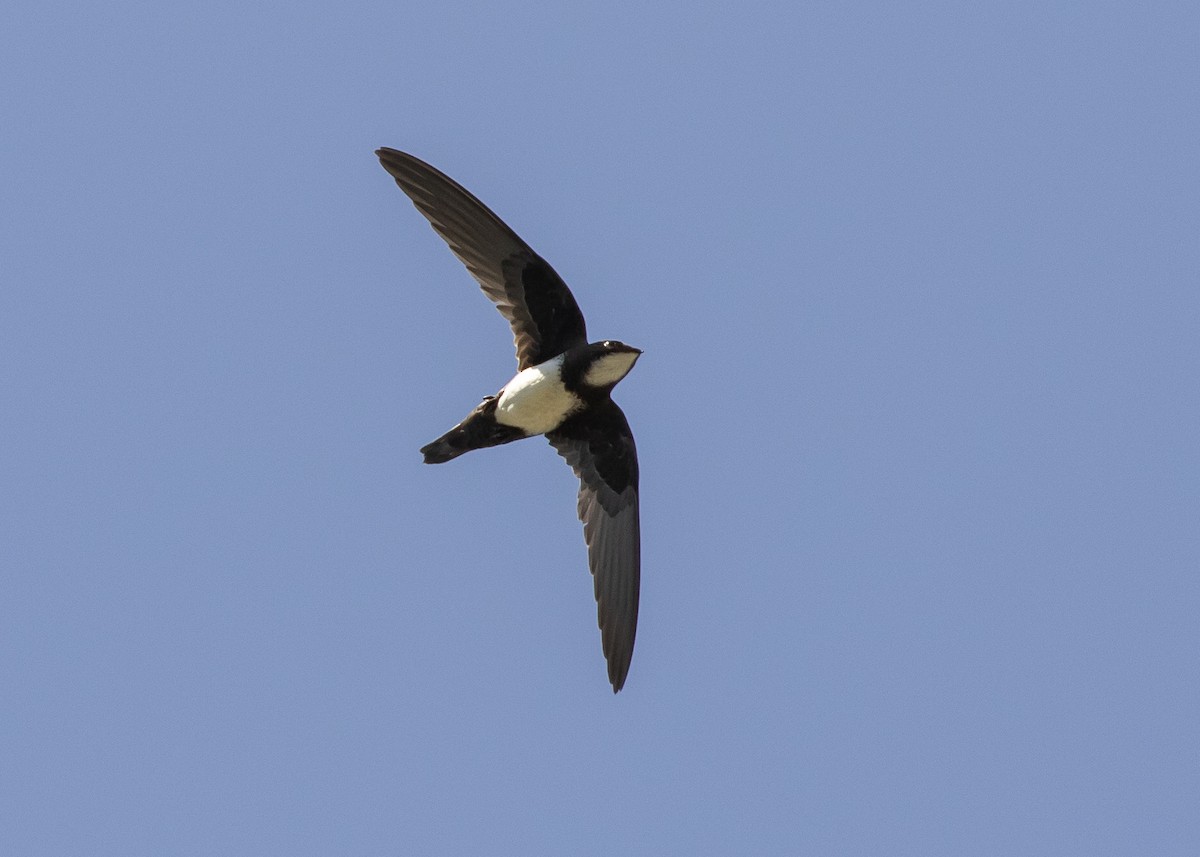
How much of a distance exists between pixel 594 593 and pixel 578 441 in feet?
2.86

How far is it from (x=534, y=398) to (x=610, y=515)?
1.02 m

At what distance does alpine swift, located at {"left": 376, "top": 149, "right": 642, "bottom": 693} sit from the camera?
492 inches

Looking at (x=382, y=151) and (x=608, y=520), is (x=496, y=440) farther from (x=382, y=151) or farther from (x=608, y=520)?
(x=382, y=151)

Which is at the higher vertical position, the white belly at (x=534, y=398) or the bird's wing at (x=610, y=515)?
the white belly at (x=534, y=398)

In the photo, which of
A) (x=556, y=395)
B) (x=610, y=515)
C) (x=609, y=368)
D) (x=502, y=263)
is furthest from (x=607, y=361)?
(x=610, y=515)

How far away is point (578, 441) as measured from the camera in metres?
13.0

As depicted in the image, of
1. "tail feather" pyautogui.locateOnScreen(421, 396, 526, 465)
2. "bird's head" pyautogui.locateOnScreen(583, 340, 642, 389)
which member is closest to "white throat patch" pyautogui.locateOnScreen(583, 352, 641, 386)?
"bird's head" pyautogui.locateOnScreen(583, 340, 642, 389)

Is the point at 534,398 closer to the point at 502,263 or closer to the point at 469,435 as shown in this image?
the point at 469,435

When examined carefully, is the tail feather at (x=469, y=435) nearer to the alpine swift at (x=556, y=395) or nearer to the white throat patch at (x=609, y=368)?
the alpine swift at (x=556, y=395)

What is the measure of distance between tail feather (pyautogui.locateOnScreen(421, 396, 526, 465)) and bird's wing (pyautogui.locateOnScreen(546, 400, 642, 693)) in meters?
0.51

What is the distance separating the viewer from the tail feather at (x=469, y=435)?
493 inches

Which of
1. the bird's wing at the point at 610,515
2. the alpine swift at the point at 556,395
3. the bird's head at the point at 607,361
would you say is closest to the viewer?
the bird's head at the point at 607,361

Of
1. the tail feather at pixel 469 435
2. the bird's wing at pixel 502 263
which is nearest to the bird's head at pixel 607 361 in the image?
the bird's wing at pixel 502 263

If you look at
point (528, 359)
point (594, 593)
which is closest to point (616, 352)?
point (528, 359)
